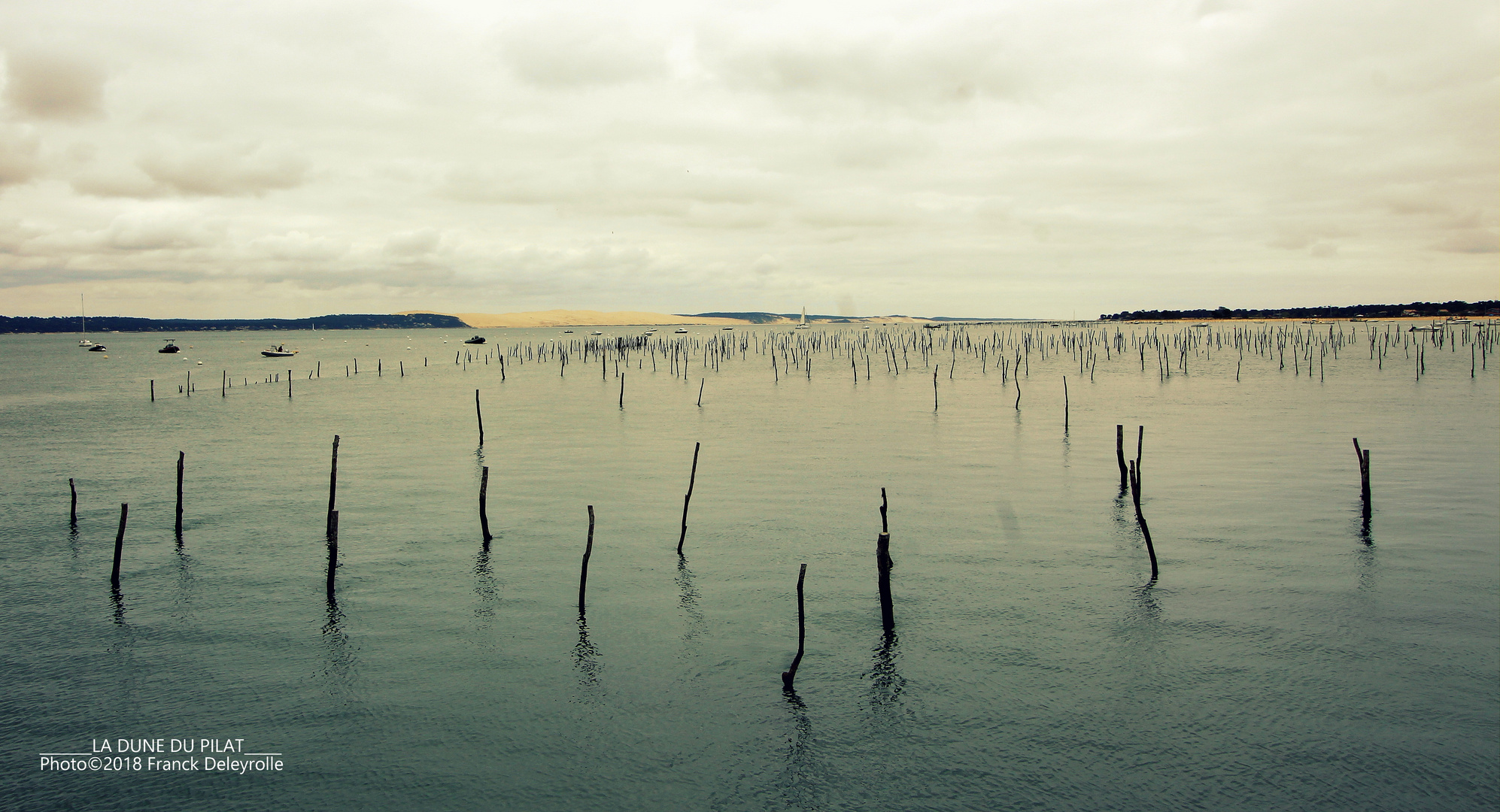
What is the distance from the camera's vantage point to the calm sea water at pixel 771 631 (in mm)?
8023

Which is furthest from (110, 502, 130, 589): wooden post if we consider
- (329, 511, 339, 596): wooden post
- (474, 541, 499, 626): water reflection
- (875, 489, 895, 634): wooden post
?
(875, 489, 895, 634): wooden post

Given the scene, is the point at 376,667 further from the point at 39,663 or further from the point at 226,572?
the point at 226,572

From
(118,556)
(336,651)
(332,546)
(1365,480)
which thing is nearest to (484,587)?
(332,546)

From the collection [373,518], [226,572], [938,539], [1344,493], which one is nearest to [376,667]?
[226,572]

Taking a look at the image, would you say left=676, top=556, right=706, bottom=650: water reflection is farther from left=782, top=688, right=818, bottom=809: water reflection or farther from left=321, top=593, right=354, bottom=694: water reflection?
left=321, top=593, right=354, bottom=694: water reflection

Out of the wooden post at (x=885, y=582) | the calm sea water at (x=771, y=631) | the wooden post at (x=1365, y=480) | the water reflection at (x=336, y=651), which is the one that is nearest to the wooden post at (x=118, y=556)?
the calm sea water at (x=771, y=631)

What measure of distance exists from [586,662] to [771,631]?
8.36ft

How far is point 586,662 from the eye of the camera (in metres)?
10.4

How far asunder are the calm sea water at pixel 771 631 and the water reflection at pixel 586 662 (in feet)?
0.29

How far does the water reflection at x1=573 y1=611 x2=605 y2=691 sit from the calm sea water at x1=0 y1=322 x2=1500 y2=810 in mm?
88

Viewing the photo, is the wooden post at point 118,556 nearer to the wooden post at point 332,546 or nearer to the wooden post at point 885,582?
the wooden post at point 332,546

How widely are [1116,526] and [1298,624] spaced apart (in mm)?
5108

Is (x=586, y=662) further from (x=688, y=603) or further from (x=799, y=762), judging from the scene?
(x=799, y=762)

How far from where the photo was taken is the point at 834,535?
52.0 feet
